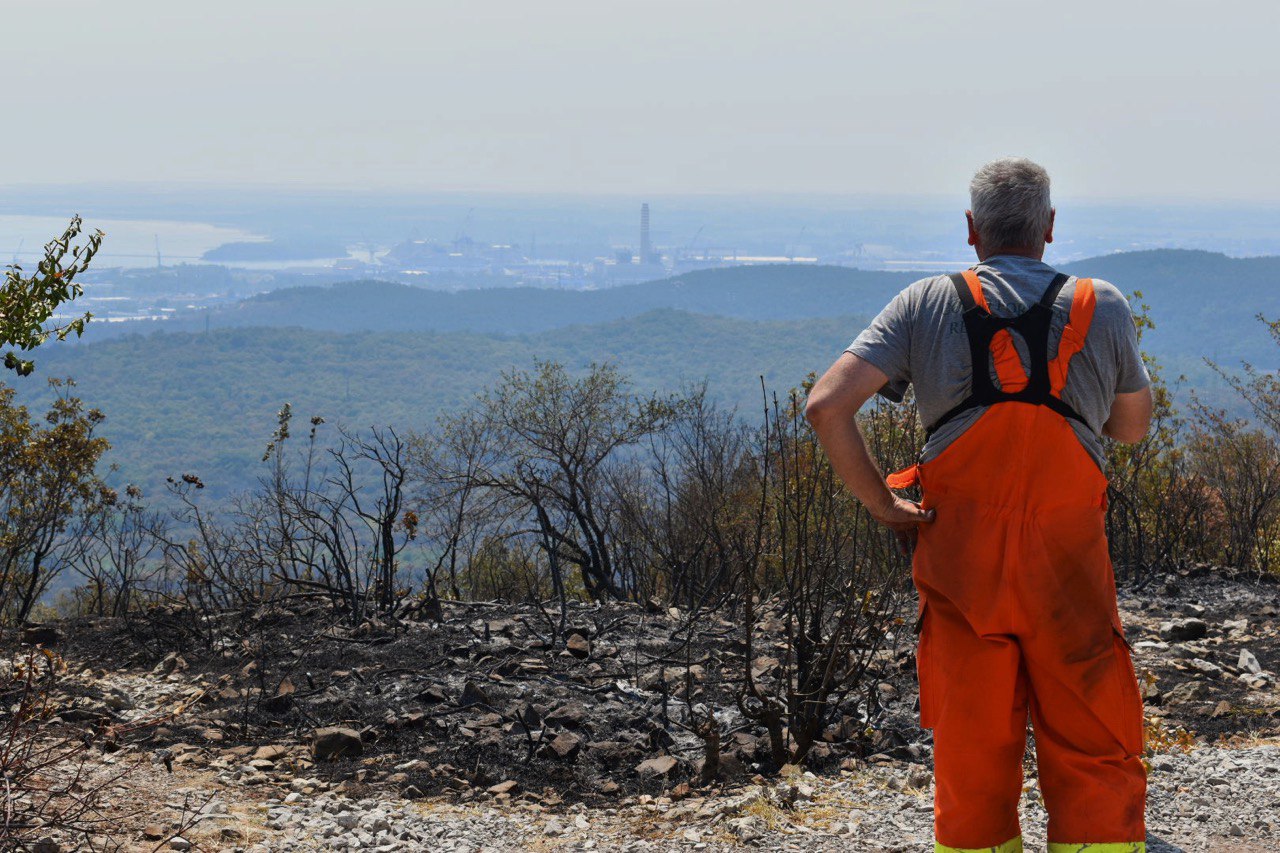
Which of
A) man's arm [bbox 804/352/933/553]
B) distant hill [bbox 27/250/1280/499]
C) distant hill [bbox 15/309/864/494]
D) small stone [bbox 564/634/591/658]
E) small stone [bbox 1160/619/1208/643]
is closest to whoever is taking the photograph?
man's arm [bbox 804/352/933/553]

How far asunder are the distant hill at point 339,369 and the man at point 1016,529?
361 feet

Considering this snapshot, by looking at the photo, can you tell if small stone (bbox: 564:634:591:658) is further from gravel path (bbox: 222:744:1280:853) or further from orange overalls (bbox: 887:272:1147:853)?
orange overalls (bbox: 887:272:1147:853)

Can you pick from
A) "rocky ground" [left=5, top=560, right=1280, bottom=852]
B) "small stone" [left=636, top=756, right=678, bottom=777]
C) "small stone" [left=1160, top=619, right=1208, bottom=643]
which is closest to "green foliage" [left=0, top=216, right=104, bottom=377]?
"rocky ground" [left=5, top=560, right=1280, bottom=852]

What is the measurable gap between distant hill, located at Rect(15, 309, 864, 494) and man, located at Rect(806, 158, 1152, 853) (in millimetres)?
110075

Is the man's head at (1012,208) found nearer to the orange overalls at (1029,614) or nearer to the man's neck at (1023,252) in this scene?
the man's neck at (1023,252)

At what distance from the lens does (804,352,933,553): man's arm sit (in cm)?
292

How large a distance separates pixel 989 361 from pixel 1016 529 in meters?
0.42

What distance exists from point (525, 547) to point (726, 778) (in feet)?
52.4

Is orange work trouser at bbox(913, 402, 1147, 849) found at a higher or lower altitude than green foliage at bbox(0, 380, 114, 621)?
higher

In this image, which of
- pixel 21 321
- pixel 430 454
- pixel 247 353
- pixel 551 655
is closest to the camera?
pixel 21 321

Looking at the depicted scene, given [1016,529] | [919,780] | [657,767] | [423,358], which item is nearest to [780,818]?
[919,780]

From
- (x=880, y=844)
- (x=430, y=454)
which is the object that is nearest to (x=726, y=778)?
(x=880, y=844)

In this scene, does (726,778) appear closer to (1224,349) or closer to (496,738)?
(496,738)

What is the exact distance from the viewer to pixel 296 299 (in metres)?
192
